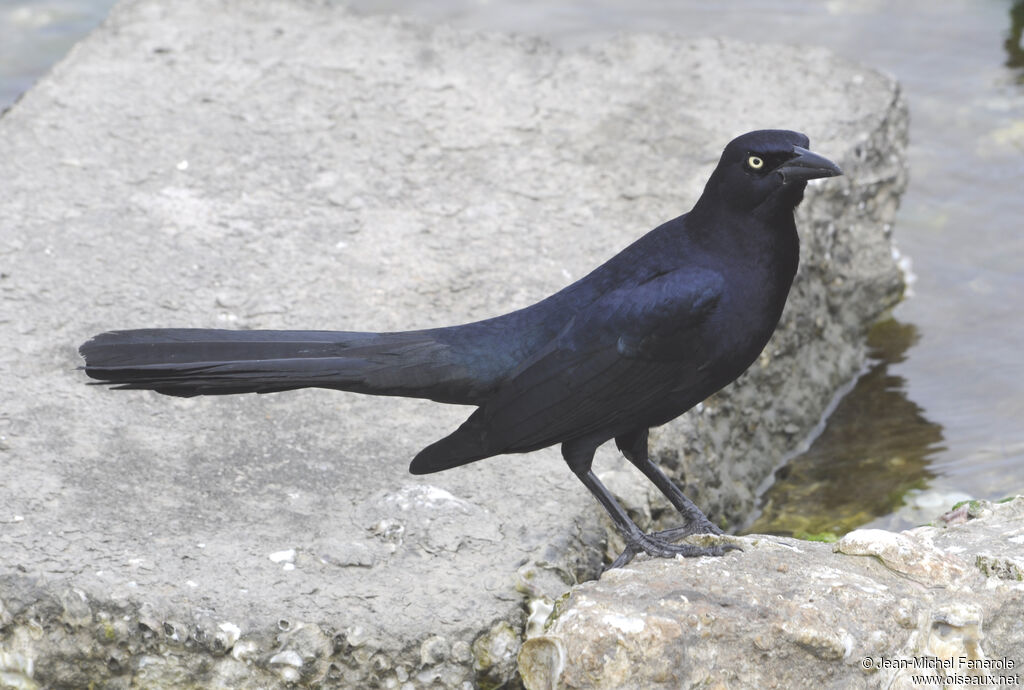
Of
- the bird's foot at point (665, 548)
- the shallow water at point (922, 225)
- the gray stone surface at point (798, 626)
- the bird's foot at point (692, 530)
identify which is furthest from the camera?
the shallow water at point (922, 225)

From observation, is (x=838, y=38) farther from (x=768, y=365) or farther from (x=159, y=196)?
(x=159, y=196)

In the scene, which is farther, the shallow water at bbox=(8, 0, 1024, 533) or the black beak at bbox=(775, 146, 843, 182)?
the shallow water at bbox=(8, 0, 1024, 533)

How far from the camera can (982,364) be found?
637cm

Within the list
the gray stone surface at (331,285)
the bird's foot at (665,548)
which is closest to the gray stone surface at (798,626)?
the bird's foot at (665,548)

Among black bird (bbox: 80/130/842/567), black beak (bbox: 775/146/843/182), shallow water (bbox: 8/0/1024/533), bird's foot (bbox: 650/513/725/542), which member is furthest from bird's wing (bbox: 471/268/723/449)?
shallow water (bbox: 8/0/1024/533)

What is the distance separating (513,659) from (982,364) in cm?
366

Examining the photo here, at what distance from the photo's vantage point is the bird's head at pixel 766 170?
12.2 feet

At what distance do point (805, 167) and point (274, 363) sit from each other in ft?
5.25

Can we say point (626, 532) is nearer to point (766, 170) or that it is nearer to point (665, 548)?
point (665, 548)

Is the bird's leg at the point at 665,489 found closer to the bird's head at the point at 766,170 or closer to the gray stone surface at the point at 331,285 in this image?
the gray stone surface at the point at 331,285

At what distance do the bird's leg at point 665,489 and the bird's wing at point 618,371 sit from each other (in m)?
0.25

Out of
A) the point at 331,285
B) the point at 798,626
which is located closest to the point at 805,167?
the point at 798,626

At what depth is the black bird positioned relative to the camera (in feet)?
12.1

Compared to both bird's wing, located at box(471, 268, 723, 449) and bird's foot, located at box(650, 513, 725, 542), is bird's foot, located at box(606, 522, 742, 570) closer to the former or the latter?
bird's foot, located at box(650, 513, 725, 542)
